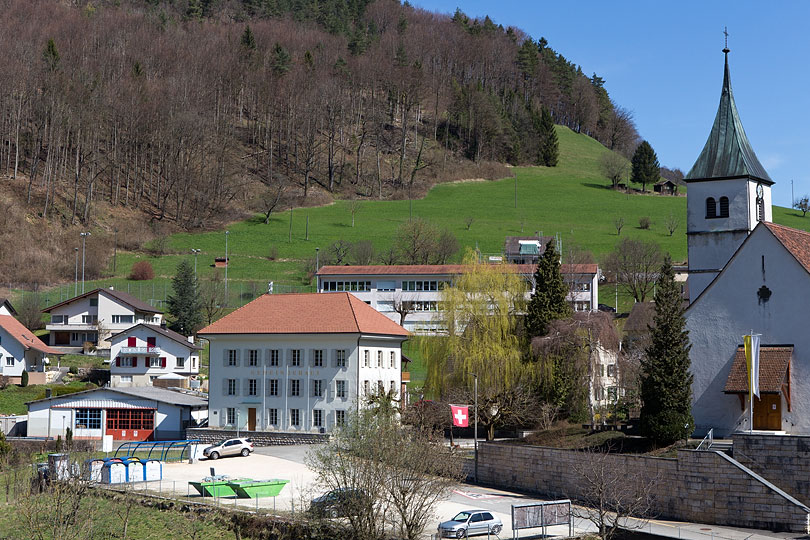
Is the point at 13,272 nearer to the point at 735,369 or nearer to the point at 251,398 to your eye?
the point at 251,398

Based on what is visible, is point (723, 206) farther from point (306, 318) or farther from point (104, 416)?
point (104, 416)

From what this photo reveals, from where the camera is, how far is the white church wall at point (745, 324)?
132 ft

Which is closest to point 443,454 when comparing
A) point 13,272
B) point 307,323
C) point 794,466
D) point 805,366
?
point 794,466

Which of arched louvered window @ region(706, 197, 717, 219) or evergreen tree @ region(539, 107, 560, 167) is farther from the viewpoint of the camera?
evergreen tree @ region(539, 107, 560, 167)

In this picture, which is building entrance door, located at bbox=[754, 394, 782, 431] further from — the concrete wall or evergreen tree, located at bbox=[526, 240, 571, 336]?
evergreen tree, located at bbox=[526, 240, 571, 336]

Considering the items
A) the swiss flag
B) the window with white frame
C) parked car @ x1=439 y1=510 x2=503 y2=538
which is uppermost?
the swiss flag

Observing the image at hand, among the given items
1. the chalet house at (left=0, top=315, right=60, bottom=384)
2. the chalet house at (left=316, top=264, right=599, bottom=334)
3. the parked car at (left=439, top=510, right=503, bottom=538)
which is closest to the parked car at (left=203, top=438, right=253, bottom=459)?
the parked car at (left=439, top=510, right=503, bottom=538)

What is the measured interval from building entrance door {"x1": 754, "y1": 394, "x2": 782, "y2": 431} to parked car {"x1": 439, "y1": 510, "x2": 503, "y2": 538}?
13512 millimetres

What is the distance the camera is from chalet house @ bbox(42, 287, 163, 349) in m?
86.4

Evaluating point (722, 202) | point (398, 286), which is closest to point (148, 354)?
point (398, 286)

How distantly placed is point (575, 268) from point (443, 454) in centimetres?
5354

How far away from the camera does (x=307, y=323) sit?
58.8 m

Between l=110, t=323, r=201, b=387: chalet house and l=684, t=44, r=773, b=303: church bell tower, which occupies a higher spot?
l=684, t=44, r=773, b=303: church bell tower

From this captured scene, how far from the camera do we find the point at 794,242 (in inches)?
1662
